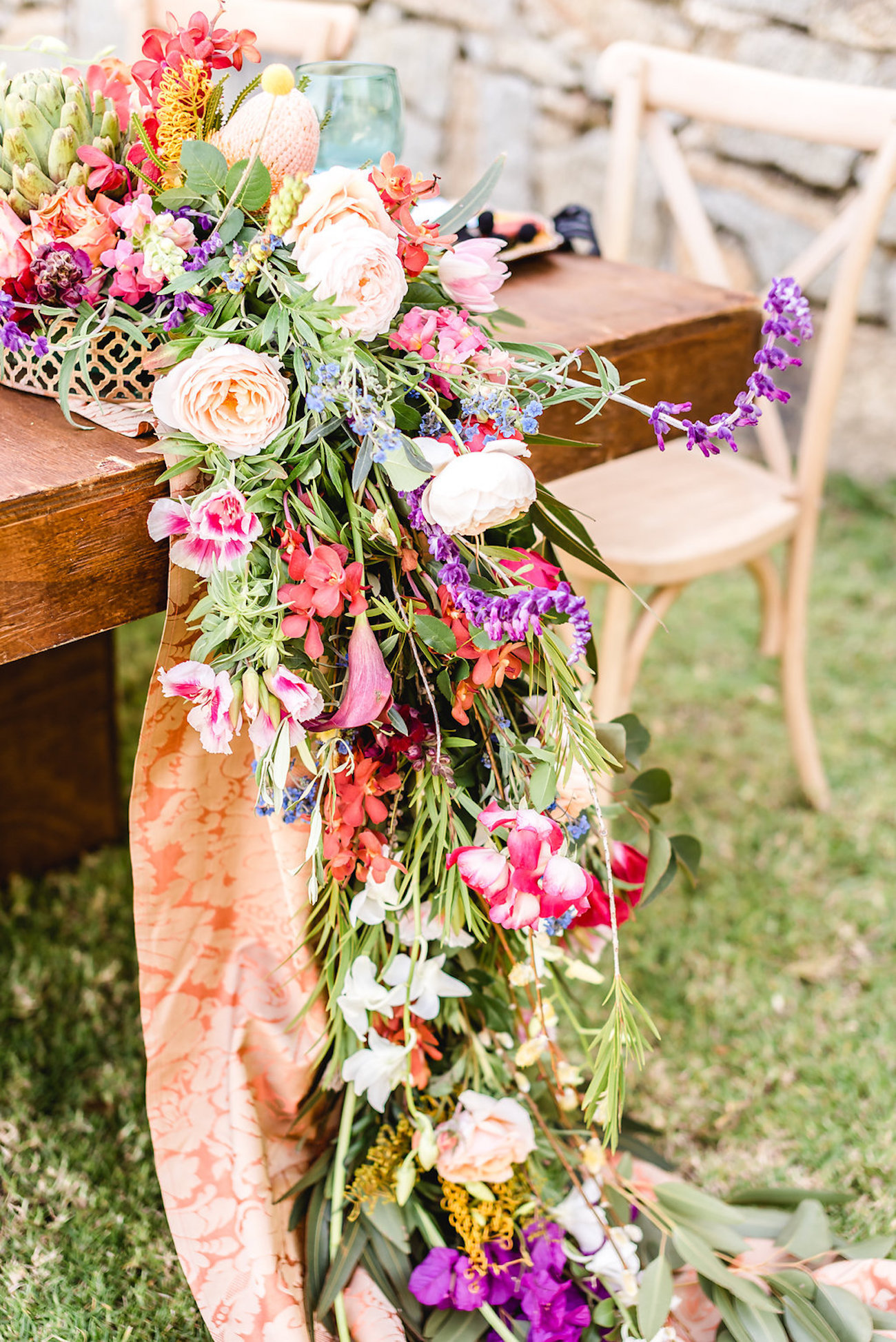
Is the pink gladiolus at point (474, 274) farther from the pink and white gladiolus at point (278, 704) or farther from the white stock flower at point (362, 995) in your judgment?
the white stock flower at point (362, 995)

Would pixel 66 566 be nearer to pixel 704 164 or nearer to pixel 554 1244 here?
pixel 554 1244

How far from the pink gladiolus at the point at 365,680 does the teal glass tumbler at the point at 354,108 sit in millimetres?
611

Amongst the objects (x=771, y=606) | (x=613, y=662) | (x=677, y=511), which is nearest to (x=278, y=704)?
(x=613, y=662)

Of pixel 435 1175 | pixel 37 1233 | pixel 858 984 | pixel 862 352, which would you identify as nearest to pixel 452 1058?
pixel 435 1175

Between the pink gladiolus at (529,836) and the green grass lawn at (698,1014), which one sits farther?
the green grass lawn at (698,1014)

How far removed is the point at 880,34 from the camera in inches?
103

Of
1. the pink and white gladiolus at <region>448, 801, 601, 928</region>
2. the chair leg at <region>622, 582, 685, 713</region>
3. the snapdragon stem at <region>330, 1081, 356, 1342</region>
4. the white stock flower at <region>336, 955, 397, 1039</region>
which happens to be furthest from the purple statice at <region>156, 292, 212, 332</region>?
the chair leg at <region>622, 582, 685, 713</region>

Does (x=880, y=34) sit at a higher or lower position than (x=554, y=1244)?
higher

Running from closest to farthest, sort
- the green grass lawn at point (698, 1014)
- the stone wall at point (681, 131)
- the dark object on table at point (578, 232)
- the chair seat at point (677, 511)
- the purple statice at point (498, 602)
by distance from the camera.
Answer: the purple statice at point (498, 602) → the green grass lawn at point (698, 1014) → the dark object on table at point (578, 232) → the chair seat at point (677, 511) → the stone wall at point (681, 131)

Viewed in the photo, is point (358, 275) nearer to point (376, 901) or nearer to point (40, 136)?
point (40, 136)

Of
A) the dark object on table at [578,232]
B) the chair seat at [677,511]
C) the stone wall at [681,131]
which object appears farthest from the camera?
the stone wall at [681,131]

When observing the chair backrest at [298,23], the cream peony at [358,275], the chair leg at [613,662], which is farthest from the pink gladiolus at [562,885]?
the chair backrest at [298,23]

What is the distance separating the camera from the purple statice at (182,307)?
727mm

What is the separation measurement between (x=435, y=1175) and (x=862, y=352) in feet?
8.44
